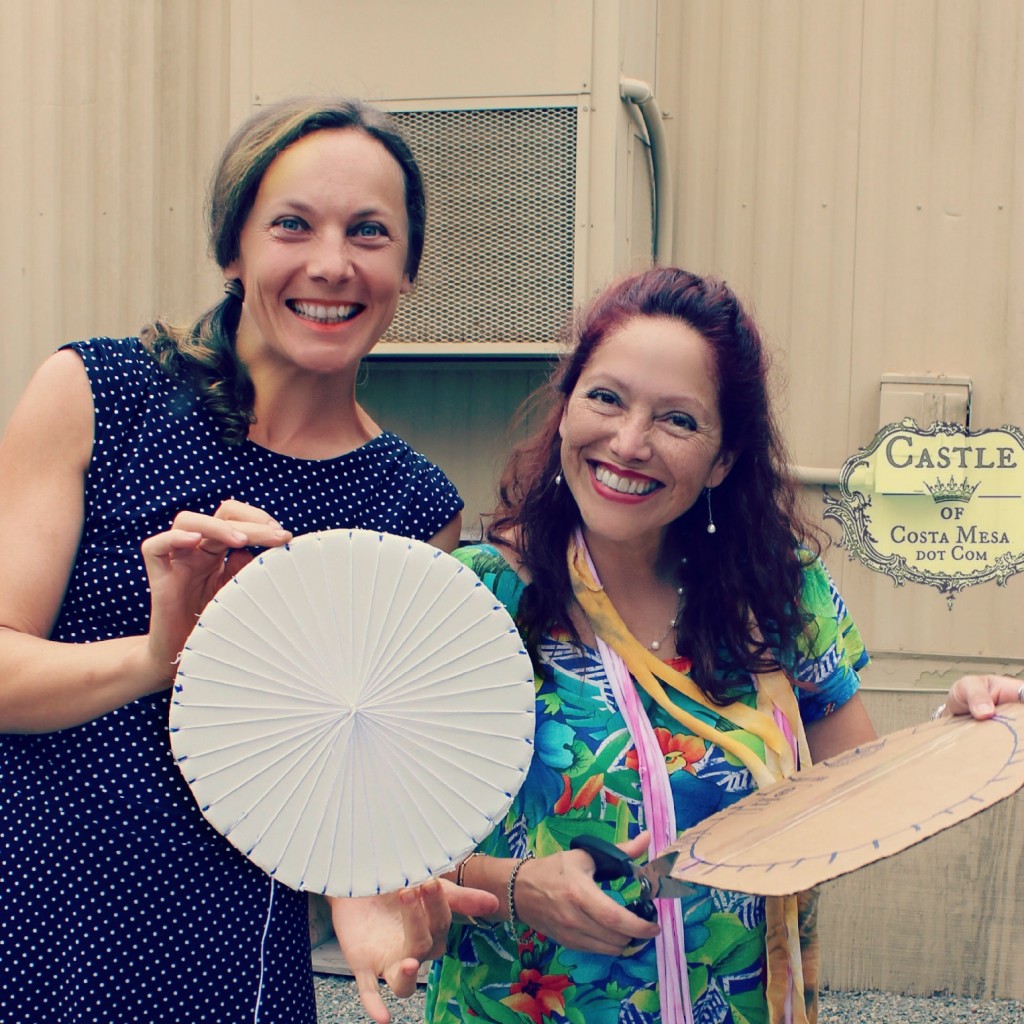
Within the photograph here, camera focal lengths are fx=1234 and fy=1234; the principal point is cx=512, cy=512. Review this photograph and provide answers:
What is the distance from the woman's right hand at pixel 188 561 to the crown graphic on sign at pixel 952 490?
2.57 metres

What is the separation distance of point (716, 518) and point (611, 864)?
1.97ft

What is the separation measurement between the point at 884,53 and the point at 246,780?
296cm

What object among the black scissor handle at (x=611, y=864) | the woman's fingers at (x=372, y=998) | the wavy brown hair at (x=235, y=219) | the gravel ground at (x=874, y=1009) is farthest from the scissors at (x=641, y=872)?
the gravel ground at (x=874, y=1009)

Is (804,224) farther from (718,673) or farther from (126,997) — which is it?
(126,997)

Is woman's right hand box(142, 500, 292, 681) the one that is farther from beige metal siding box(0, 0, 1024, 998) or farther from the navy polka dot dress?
→ beige metal siding box(0, 0, 1024, 998)

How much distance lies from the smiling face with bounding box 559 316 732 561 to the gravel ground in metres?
2.33

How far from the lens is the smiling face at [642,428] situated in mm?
1593

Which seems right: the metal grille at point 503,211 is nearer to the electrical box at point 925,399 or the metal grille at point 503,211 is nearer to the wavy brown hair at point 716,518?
the electrical box at point 925,399

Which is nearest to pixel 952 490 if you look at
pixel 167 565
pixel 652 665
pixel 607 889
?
pixel 652 665

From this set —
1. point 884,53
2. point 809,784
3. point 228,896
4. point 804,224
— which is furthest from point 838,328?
point 228,896

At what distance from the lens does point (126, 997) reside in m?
1.41

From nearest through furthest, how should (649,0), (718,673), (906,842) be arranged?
(906,842)
(718,673)
(649,0)

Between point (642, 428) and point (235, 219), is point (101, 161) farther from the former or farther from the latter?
point (642, 428)

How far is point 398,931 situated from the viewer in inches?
53.8
